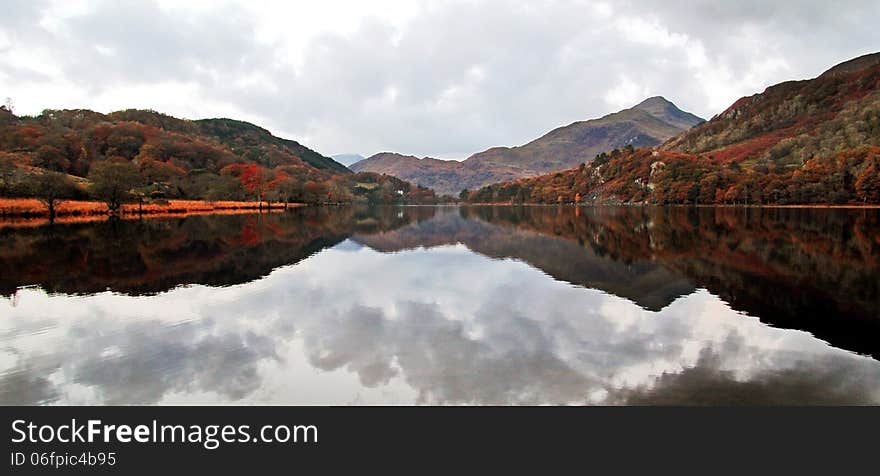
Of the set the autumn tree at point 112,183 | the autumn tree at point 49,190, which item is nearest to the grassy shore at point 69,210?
the autumn tree at point 49,190

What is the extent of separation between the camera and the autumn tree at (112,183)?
271 feet

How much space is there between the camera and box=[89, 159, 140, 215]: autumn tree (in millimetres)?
82688

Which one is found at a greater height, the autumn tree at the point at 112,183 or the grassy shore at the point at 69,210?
the autumn tree at the point at 112,183

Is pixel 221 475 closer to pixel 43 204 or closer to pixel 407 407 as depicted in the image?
pixel 407 407

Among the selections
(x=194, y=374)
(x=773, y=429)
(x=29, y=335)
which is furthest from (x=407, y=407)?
(x=29, y=335)

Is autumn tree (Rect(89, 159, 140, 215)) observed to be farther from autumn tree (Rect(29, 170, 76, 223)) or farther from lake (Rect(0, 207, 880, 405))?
lake (Rect(0, 207, 880, 405))

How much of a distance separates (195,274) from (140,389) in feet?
53.5

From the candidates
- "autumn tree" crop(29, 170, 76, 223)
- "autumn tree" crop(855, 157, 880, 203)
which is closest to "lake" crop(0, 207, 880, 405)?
"autumn tree" crop(29, 170, 76, 223)

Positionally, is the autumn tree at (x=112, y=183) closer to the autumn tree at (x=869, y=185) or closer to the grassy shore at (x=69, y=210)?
the grassy shore at (x=69, y=210)

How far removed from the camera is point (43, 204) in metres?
72.8

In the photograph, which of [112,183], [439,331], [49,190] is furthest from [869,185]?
[49,190]

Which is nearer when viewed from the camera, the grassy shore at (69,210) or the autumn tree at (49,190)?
the grassy shore at (69,210)

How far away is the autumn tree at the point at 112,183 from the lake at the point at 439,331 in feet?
203

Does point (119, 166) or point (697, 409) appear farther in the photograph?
point (119, 166)
